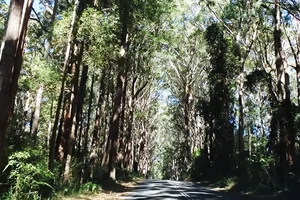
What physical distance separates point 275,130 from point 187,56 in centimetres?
2434

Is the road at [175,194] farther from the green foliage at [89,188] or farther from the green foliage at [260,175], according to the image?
the green foliage at [260,175]

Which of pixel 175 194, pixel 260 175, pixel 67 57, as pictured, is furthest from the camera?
pixel 260 175

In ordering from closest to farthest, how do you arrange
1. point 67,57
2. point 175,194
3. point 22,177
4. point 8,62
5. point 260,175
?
1. point 8,62
2. point 22,177
3. point 67,57
4. point 175,194
5. point 260,175

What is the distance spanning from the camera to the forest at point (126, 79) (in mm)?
10966

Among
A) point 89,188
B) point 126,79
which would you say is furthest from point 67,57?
point 126,79

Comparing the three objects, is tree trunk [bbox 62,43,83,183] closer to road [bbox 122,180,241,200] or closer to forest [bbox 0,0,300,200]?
forest [bbox 0,0,300,200]

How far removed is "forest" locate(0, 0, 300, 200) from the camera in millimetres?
10966

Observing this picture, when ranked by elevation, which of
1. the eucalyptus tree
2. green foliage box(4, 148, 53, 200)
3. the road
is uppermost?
the eucalyptus tree

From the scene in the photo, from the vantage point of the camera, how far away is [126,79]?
30281 mm

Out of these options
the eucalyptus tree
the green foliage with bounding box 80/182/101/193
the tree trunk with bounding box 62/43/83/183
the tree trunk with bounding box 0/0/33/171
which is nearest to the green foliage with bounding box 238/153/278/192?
the eucalyptus tree

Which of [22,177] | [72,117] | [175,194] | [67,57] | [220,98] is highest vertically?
[220,98]

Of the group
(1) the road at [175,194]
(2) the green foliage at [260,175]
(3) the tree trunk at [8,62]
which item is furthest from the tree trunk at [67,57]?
(2) the green foliage at [260,175]

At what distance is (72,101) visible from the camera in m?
17.1

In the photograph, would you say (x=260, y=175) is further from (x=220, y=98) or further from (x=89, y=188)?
(x=220, y=98)
